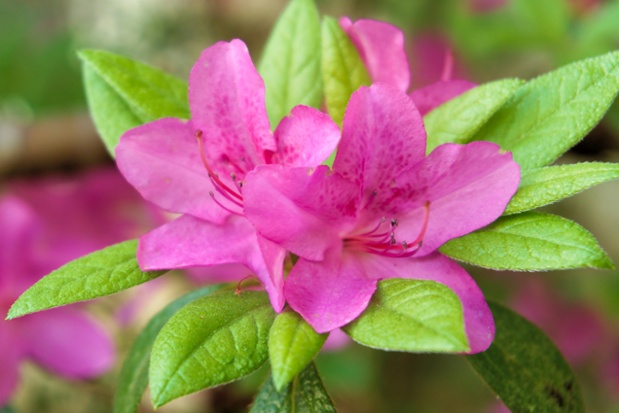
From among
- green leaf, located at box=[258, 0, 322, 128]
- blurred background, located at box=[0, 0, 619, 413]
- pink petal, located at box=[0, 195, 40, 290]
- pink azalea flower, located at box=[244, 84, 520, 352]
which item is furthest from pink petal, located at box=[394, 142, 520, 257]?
pink petal, located at box=[0, 195, 40, 290]

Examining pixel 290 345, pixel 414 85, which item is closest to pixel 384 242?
pixel 290 345

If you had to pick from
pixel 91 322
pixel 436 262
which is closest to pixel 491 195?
pixel 436 262

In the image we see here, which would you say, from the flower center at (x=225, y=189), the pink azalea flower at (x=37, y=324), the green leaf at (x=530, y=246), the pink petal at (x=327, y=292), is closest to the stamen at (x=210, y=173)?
the flower center at (x=225, y=189)

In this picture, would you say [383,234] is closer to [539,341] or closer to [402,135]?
[402,135]

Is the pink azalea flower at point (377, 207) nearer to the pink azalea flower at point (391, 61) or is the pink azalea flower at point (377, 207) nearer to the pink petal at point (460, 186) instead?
the pink petal at point (460, 186)

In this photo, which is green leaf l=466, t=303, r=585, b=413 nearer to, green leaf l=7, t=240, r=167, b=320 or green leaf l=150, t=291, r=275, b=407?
green leaf l=150, t=291, r=275, b=407

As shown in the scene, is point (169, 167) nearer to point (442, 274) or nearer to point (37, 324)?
point (442, 274)
